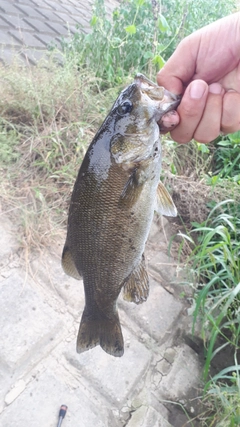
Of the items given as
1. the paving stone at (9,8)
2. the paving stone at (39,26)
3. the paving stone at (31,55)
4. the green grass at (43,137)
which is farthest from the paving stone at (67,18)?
the green grass at (43,137)

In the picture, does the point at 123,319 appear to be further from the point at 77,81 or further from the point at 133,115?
the point at 77,81

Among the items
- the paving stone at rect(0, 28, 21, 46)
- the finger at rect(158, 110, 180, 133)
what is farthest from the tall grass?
the paving stone at rect(0, 28, 21, 46)

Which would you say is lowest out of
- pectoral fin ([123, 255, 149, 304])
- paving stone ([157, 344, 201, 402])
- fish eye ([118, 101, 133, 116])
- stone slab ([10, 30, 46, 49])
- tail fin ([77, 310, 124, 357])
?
paving stone ([157, 344, 201, 402])

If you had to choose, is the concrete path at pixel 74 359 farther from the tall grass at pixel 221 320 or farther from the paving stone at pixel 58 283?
the tall grass at pixel 221 320

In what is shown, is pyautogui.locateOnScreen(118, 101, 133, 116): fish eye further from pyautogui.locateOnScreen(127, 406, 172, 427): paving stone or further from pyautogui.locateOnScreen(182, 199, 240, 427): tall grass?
pyautogui.locateOnScreen(127, 406, 172, 427): paving stone

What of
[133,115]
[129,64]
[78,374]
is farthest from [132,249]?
[129,64]

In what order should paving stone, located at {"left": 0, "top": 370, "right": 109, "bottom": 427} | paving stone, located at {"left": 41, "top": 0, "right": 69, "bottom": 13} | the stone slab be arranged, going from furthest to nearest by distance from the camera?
paving stone, located at {"left": 41, "top": 0, "right": 69, "bottom": 13}
the stone slab
paving stone, located at {"left": 0, "top": 370, "right": 109, "bottom": 427}

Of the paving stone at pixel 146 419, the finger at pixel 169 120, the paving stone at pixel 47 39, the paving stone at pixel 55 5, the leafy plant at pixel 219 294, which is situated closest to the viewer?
the finger at pixel 169 120
